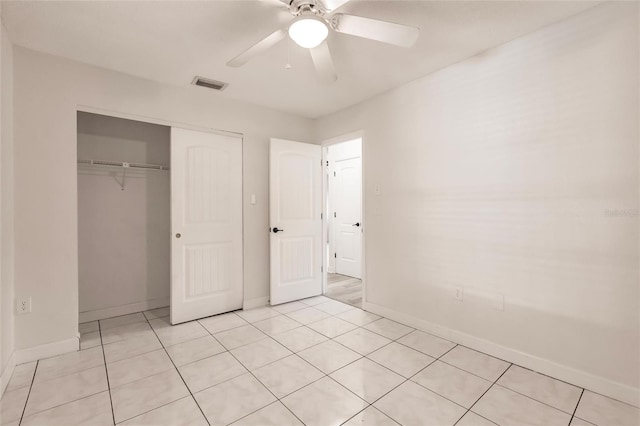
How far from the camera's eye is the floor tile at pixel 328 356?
224 centimetres

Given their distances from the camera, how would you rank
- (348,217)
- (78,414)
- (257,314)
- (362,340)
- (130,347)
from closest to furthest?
1. (78,414)
2. (130,347)
3. (362,340)
4. (257,314)
5. (348,217)

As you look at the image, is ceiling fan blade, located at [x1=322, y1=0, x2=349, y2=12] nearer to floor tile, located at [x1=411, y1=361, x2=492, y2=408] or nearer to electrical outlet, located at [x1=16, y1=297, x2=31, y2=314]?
floor tile, located at [x1=411, y1=361, x2=492, y2=408]

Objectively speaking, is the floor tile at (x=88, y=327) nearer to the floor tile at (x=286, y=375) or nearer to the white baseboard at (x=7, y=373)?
the white baseboard at (x=7, y=373)

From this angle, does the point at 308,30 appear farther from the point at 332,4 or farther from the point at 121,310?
the point at 121,310

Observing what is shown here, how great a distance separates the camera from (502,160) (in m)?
2.33

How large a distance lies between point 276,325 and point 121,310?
188 cm

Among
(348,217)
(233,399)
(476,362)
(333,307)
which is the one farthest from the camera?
(348,217)

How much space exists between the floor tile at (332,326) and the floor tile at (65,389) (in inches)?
67.5

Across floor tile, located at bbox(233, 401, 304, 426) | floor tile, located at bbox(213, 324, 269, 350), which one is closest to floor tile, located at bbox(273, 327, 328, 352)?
floor tile, located at bbox(213, 324, 269, 350)

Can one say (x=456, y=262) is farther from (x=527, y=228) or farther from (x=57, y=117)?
(x=57, y=117)

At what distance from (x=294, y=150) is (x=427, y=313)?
2434 millimetres

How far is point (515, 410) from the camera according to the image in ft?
5.68

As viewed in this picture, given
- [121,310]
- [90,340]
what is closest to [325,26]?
[90,340]

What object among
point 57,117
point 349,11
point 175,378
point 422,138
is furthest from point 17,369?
point 422,138
